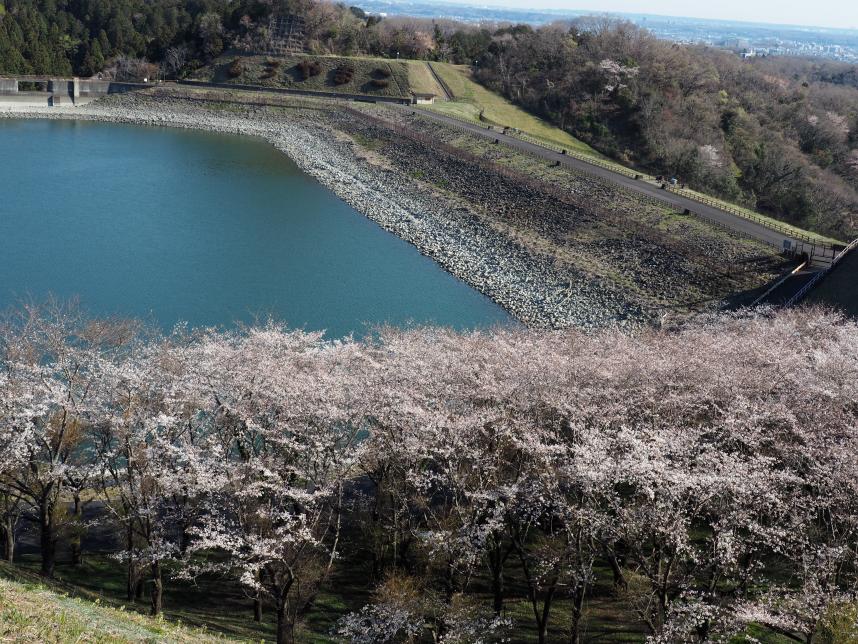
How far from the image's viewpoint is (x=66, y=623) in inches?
264

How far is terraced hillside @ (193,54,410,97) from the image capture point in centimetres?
6488

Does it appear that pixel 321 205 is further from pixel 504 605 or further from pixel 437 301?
pixel 504 605

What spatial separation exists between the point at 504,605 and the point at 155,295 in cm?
1820

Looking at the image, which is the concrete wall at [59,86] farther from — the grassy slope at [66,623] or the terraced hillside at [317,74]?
the grassy slope at [66,623]

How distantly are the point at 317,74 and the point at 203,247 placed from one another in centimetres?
3950

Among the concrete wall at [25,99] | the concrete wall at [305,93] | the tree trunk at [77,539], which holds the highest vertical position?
the concrete wall at [305,93]

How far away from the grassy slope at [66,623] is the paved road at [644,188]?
29.8m

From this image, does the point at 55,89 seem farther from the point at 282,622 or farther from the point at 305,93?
the point at 282,622

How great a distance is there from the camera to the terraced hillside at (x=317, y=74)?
2554 inches

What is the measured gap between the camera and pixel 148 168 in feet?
149

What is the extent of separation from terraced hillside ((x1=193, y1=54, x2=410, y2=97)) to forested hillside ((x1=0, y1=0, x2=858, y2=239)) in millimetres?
2424

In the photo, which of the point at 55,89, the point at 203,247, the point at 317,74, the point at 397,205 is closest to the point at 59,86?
the point at 55,89

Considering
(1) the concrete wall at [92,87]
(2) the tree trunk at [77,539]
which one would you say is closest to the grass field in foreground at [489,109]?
(1) the concrete wall at [92,87]

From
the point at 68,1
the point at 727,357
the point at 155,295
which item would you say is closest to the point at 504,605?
Answer: the point at 727,357
